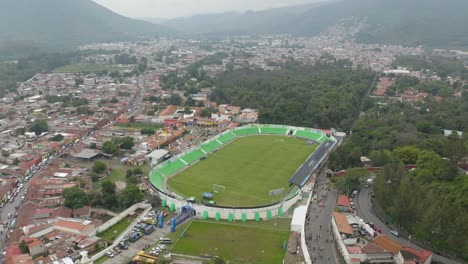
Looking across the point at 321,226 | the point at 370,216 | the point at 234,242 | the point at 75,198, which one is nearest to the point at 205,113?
the point at 75,198

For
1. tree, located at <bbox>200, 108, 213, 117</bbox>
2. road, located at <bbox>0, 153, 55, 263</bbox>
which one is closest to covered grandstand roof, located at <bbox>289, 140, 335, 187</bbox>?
tree, located at <bbox>200, 108, 213, 117</bbox>

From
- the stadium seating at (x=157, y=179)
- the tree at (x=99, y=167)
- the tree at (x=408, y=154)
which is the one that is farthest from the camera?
the tree at (x=99, y=167)

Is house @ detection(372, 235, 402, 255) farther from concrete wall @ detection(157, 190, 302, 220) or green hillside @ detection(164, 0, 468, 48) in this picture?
green hillside @ detection(164, 0, 468, 48)

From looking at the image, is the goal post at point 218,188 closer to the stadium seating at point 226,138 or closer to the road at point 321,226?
the road at point 321,226

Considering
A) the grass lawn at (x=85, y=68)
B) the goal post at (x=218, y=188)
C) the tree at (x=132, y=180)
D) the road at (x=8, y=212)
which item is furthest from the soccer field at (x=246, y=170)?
the grass lawn at (x=85, y=68)

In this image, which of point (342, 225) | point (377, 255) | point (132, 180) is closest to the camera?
point (377, 255)

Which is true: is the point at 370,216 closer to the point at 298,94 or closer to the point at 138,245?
the point at 138,245

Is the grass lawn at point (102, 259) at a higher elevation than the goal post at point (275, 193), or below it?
below
